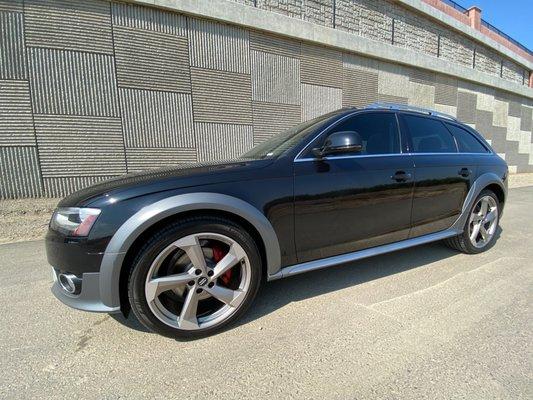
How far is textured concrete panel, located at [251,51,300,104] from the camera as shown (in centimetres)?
732

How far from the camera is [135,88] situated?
6059 millimetres

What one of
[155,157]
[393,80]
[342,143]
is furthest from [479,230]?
[393,80]

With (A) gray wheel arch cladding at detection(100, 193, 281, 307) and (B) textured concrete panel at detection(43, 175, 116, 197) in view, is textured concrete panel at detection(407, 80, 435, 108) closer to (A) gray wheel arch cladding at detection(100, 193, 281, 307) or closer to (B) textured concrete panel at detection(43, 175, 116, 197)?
(B) textured concrete panel at detection(43, 175, 116, 197)

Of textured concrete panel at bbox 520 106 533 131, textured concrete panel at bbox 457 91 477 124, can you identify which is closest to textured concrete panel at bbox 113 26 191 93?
textured concrete panel at bbox 457 91 477 124

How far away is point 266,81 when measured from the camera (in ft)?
24.5

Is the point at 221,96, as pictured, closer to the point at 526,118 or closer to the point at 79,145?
the point at 79,145

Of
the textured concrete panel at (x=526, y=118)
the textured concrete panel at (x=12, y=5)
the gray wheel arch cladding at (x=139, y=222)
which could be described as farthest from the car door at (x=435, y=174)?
the textured concrete panel at (x=526, y=118)

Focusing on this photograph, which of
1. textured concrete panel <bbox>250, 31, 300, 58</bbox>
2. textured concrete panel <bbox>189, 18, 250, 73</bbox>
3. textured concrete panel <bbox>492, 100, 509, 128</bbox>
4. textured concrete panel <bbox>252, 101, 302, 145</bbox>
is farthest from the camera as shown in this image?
textured concrete panel <bbox>492, 100, 509, 128</bbox>

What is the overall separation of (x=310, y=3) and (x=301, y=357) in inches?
368

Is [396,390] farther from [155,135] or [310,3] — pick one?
[310,3]

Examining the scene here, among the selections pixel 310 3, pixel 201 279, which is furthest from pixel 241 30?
pixel 201 279

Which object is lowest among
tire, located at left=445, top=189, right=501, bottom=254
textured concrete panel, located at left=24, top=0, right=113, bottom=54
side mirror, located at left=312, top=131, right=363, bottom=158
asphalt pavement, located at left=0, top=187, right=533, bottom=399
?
asphalt pavement, located at left=0, top=187, right=533, bottom=399

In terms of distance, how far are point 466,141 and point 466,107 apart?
11589mm

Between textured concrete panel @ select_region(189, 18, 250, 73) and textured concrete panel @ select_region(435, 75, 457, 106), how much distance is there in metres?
8.48
